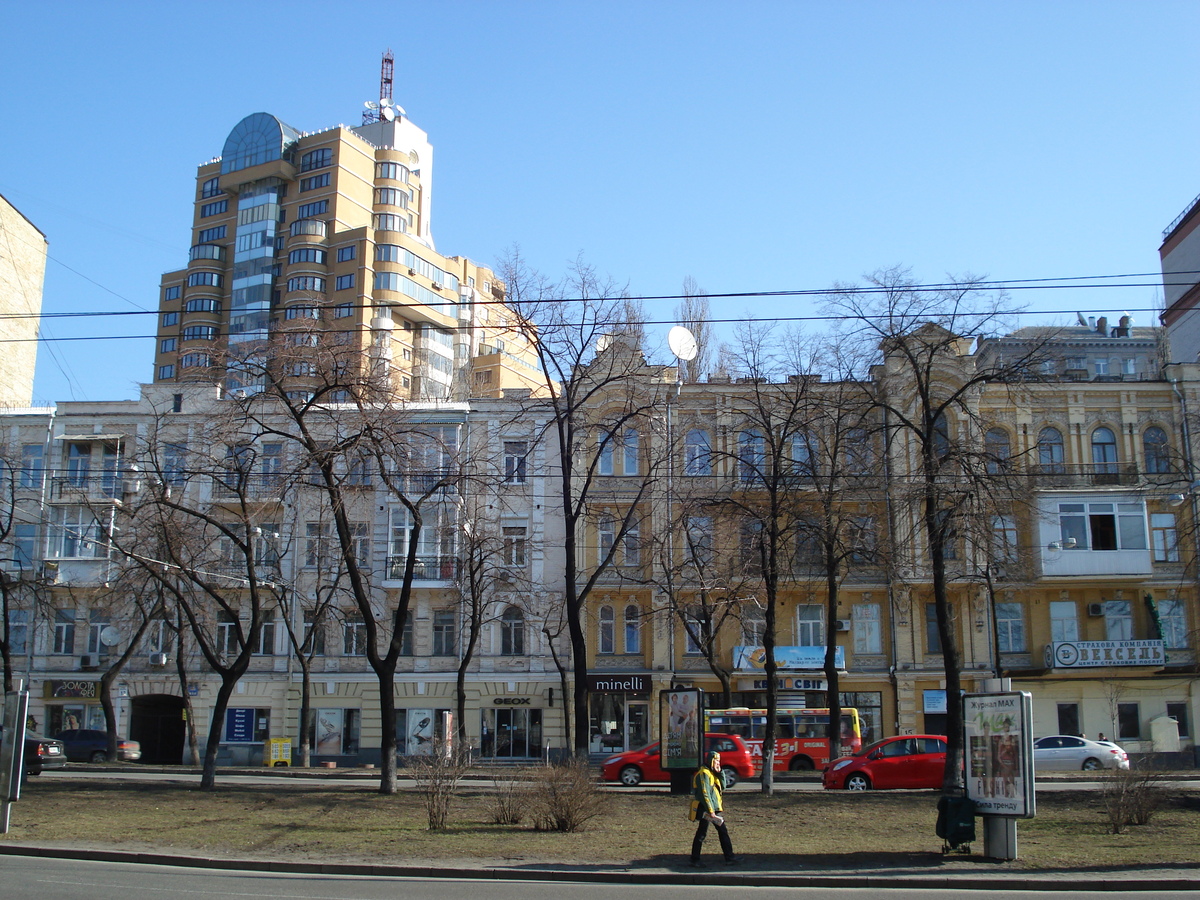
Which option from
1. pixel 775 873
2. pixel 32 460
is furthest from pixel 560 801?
pixel 32 460

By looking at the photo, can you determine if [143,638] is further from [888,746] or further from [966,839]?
[966,839]

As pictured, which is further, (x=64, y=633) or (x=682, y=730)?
(x=64, y=633)

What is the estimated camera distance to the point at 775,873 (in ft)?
47.6

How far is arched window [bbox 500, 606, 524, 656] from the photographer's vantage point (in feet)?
142

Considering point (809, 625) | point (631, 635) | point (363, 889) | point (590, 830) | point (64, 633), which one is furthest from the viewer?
point (64, 633)

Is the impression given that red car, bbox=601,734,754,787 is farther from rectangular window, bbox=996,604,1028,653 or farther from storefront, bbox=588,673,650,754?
rectangular window, bbox=996,604,1028,653

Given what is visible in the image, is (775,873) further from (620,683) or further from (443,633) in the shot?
(443,633)

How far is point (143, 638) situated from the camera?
4491cm

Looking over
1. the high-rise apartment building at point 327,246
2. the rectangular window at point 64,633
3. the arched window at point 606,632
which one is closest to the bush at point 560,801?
the arched window at point 606,632

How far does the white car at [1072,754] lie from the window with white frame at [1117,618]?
28.0 feet

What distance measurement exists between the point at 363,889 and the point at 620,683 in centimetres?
2905

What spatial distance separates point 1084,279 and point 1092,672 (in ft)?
88.6

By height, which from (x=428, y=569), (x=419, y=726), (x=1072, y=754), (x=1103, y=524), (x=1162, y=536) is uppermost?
(x=1103, y=524)

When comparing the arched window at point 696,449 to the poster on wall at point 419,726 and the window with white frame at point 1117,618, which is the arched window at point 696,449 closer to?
the poster on wall at point 419,726
